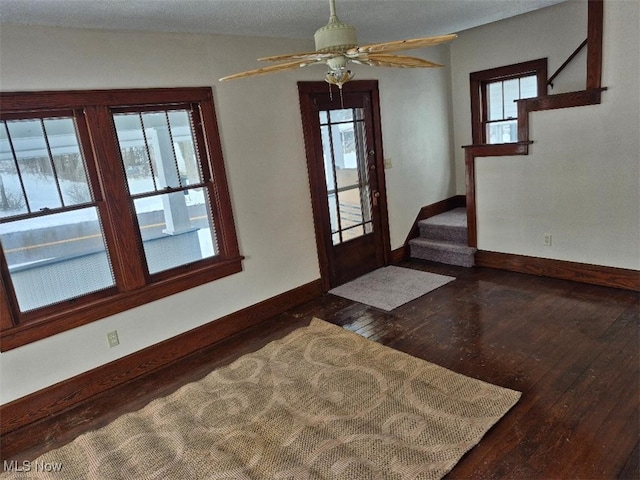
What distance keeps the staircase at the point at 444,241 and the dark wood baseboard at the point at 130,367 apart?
5.78ft

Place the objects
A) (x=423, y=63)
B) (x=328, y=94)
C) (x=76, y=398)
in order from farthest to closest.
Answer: (x=328, y=94) → (x=76, y=398) → (x=423, y=63)

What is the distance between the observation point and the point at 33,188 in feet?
9.02

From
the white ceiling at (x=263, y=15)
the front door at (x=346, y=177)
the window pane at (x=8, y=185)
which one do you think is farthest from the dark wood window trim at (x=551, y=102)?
the window pane at (x=8, y=185)

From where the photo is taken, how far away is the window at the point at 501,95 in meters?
4.76

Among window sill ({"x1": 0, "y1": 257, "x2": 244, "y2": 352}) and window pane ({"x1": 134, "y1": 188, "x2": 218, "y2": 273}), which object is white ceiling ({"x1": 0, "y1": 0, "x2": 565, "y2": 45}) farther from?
window sill ({"x1": 0, "y1": 257, "x2": 244, "y2": 352})

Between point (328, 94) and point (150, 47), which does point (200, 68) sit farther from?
point (328, 94)

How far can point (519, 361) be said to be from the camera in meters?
2.82

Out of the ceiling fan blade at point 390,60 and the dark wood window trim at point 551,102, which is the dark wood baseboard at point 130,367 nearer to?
the dark wood window trim at point 551,102

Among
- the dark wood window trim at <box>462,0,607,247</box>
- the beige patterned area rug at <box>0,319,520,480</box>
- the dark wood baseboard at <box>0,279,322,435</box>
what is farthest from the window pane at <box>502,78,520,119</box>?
the beige patterned area rug at <box>0,319,520,480</box>

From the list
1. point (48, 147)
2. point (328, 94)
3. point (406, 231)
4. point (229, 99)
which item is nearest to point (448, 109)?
point (406, 231)

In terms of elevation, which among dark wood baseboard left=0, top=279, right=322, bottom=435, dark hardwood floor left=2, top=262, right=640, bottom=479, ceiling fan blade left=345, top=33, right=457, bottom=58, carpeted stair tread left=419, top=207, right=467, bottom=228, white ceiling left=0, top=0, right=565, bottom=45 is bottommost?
dark hardwood floor left=2, top=262, right=640, bottom=479

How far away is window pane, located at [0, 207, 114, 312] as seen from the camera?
274cm

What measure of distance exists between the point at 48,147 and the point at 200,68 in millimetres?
1257

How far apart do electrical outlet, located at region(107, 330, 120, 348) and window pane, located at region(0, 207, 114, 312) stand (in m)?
0.34
